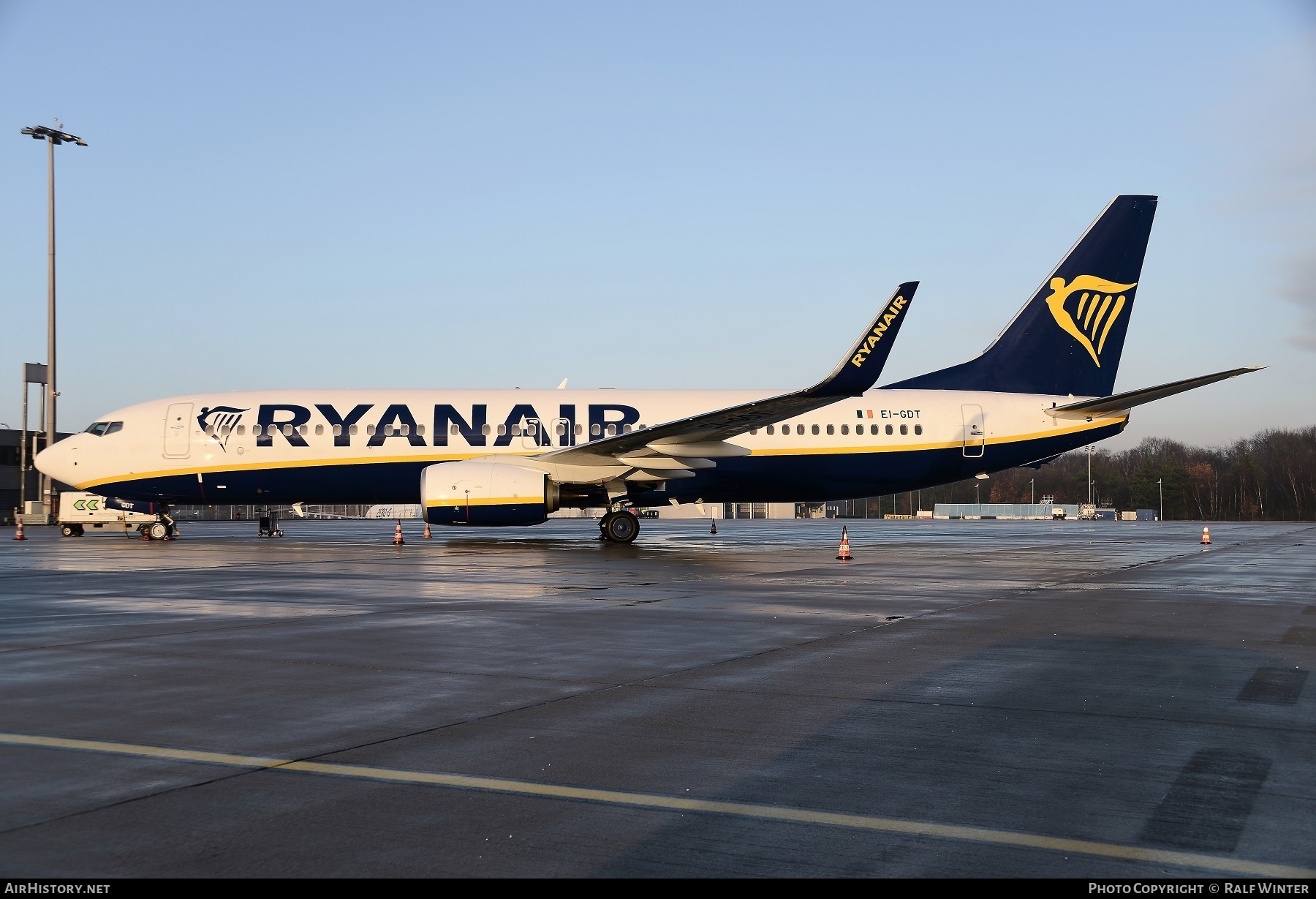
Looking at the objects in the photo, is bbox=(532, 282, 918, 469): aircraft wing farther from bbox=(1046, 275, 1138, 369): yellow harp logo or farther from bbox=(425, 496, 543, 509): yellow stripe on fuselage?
bbox=(1046, 275, 1138, 369): yellow harp logo

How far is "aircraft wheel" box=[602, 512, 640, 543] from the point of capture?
25422 mm

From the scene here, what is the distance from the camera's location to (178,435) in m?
25.4

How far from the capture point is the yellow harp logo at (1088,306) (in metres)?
27.8

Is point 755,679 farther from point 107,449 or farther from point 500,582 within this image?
point 107,449

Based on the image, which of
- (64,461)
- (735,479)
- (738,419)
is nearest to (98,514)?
(64,461)

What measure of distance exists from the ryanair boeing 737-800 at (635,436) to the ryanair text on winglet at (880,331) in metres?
2.52

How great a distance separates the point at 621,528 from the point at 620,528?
0.02m

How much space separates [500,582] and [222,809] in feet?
35.4

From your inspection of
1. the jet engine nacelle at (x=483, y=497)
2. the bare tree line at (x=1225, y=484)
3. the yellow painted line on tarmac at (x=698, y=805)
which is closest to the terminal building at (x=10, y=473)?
the jet engine nacelle at (x=483, y=497)

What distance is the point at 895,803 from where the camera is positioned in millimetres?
4273

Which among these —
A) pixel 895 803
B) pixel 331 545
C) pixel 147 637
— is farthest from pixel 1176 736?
pixel 331 545

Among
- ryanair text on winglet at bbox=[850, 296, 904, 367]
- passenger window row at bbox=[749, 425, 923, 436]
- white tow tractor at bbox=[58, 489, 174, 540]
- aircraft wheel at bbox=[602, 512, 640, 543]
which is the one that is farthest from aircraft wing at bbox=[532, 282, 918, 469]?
white tow tractor at bbox=[58, 489, 174, 540]

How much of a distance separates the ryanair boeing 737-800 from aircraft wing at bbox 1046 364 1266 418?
2.7 inches

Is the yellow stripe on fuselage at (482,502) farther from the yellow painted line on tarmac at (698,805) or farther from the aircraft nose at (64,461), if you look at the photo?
the yellow painted line on tarmac at (698,805)
